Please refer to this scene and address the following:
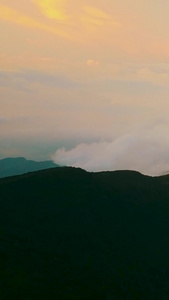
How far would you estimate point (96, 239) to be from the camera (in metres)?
91.5

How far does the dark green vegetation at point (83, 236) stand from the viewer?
7425 centimetres

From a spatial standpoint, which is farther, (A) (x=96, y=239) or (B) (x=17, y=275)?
(A) (x=96, y=239)

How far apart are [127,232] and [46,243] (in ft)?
72.8

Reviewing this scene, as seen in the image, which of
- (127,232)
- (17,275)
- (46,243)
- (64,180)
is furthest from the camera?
(64,180)

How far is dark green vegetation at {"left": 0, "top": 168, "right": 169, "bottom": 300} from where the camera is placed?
7425 cm

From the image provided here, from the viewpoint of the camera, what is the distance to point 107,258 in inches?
3386

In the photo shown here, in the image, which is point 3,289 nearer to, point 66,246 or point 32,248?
point 32,248

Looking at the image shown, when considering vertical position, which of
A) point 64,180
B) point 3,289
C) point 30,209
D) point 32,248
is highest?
point 64,180

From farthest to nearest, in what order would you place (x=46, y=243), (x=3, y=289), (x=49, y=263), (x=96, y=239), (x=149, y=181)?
(x=149, y=181) → (x=96, y=239) → (x=46, y=243) → (x=49, y=263) → (x=3, y=289)

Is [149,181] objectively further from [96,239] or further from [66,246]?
[66,246]

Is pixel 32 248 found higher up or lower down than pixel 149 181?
lower down

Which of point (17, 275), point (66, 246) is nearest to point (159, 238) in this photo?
point (66, 246)

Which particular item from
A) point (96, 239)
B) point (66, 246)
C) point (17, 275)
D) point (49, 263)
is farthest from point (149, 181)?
point (17, 275)

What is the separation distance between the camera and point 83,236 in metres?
91.1
